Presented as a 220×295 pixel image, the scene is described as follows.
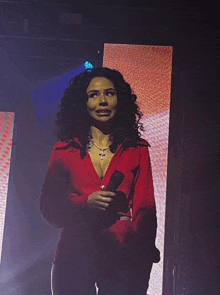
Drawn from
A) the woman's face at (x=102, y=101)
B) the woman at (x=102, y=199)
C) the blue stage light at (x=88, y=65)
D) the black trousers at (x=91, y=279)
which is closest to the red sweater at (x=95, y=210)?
the woman at (x=102, y=199)

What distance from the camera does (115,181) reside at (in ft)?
6.73

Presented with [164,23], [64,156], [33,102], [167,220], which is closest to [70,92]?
[33,102]

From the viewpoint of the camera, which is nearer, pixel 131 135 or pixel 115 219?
pixel 115 219

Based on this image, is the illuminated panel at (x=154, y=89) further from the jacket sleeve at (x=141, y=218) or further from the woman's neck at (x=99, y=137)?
the woman's neck at (x=99, y=137)

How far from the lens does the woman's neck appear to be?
2.21 m

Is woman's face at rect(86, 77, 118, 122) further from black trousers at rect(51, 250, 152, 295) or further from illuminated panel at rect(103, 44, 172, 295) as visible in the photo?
black trousers at rect(51, 250, 152, 295)

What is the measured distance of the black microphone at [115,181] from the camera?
2.05 metres

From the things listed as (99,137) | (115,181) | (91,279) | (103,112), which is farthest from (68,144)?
(91,279)

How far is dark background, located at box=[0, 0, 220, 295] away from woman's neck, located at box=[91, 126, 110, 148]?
1.07 ft

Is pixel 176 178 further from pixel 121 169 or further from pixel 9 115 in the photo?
pixel 9 115

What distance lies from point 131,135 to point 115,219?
622 mm

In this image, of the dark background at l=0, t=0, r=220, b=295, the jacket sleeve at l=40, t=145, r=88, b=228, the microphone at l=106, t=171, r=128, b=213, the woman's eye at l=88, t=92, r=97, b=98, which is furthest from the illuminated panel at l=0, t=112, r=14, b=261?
the microphone at l=106, t=171, r=128, b=213

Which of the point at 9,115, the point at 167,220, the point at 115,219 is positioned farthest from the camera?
the point at 9,115

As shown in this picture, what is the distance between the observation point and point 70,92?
2340 mm
